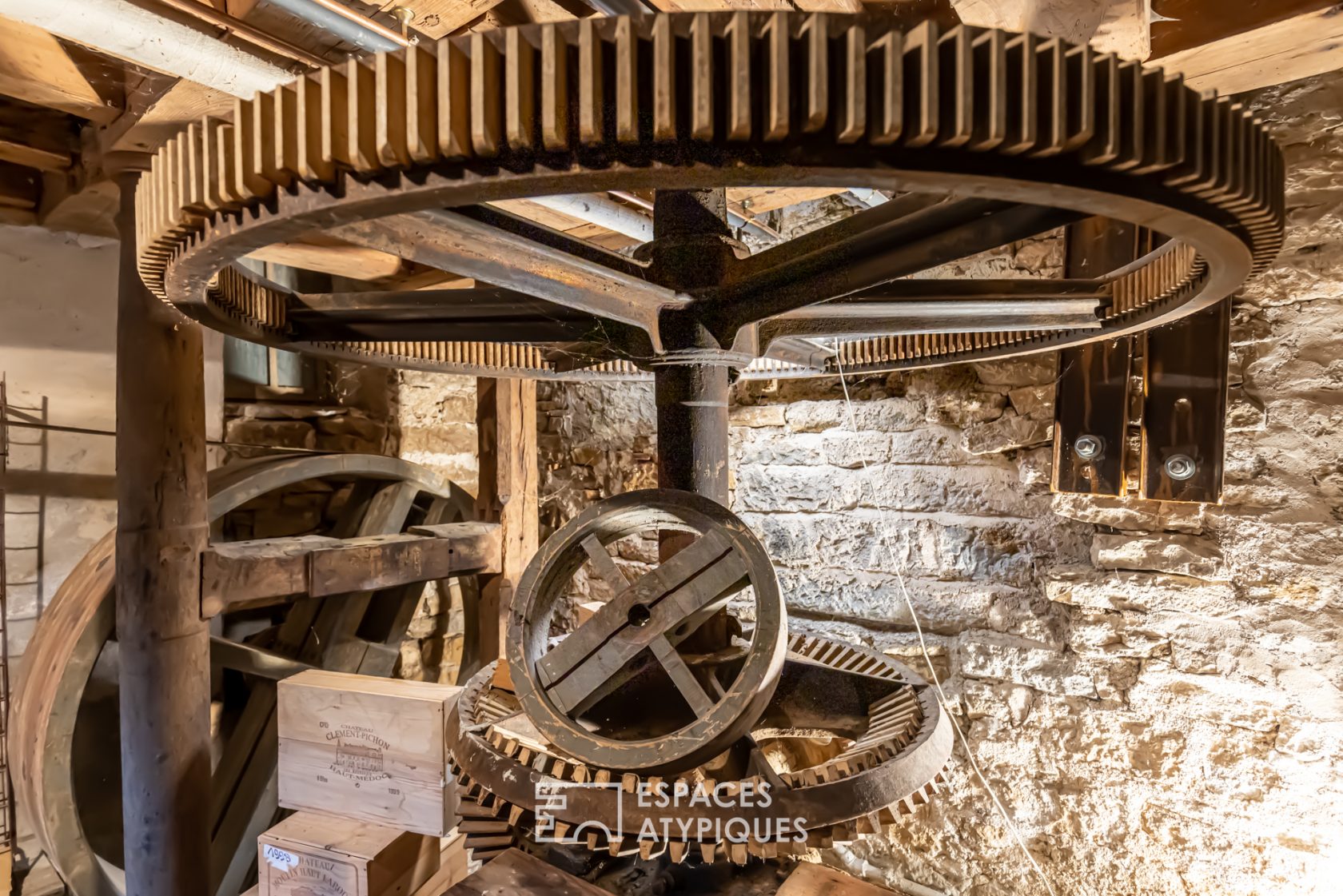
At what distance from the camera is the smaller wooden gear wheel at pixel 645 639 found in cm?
77

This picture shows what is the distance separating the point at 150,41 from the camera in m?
1.03

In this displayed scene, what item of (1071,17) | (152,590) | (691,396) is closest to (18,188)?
(152,590)

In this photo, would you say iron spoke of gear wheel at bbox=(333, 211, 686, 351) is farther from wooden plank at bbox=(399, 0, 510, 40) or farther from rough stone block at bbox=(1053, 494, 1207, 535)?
rough stone block at bbox=(1053, 494, 1207, 535)

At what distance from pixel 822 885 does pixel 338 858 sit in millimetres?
1081

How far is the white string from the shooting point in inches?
67.9

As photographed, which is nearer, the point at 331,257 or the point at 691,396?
the point at 691,396

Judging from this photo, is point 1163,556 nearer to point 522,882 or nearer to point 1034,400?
point 1034,400

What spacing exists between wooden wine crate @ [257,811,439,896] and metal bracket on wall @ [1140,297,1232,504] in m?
1.78

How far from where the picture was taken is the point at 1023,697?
1.74 meters

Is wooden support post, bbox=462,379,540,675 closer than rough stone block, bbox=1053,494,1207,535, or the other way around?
rough stone block, bbox=1053,494,1207,535

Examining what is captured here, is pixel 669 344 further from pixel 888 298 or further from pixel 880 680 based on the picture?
pixel 880 680

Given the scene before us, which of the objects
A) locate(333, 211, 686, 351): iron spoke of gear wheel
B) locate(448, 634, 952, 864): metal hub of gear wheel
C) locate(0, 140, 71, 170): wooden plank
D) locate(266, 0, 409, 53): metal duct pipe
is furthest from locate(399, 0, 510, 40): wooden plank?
locate(0, 140, 71, 170): wooden plank

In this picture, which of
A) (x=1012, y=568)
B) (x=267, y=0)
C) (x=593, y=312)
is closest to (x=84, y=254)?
(x=267, y=0)

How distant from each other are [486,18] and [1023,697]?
1817 millimetres
